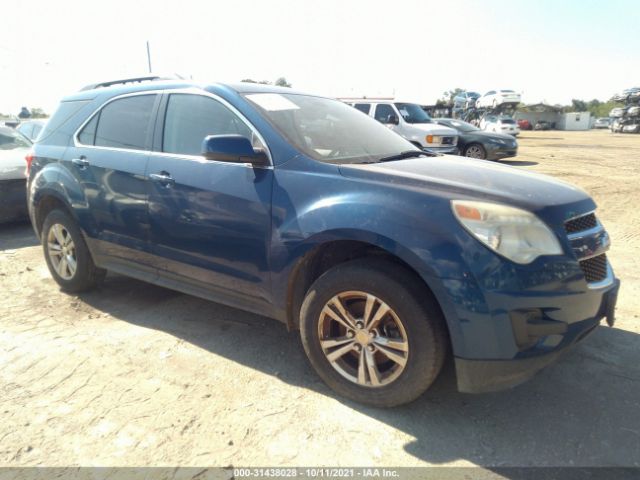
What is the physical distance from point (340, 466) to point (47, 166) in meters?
3.63

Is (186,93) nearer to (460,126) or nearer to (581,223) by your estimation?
(581,223)

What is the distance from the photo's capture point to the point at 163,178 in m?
3.24

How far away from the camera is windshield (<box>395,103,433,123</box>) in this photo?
13.5 metres

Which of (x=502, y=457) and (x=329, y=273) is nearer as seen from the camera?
(x=502, y=457)

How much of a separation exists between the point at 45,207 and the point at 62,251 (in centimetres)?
46

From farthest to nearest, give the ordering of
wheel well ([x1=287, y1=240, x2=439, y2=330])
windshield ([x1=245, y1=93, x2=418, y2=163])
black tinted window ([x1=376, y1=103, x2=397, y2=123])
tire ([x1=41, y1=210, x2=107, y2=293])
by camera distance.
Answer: black tinted window ([x1=376, y1=103, x2=397, y2=123])
tire ([x1=41, y1=210, x2=107, y2=293])
windshield ([x1=245, y1=93, x2=418, y2=163])
wheel well ([x1=287, y1=240, x2=439, y2=330])

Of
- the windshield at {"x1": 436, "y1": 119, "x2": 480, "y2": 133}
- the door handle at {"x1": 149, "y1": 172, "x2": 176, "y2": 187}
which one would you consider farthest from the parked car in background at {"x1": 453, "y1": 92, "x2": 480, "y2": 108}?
the door handle at {"x1": 149, "y1": 172, "x2": 176, "y2": 187}

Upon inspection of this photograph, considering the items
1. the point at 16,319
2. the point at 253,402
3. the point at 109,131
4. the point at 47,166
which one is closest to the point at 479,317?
the point at 253,402

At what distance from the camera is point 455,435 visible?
2383 mm

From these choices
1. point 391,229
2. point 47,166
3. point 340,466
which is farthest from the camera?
point 47,166

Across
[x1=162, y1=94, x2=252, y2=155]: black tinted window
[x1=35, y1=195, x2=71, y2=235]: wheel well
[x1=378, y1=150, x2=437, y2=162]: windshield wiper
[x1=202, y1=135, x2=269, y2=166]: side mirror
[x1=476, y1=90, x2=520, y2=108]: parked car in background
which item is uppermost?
[x1=476, y1=90, x2=520, y2=108]: parked car in background

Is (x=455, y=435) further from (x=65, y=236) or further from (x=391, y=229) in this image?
(x=65, y=236)

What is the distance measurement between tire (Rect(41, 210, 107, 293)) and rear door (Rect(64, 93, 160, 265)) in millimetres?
236

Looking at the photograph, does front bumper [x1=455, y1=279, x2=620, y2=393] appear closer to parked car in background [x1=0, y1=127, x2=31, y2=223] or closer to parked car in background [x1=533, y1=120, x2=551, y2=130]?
parked car in background [x1=0, y1=127, x2=31, y2=223]
